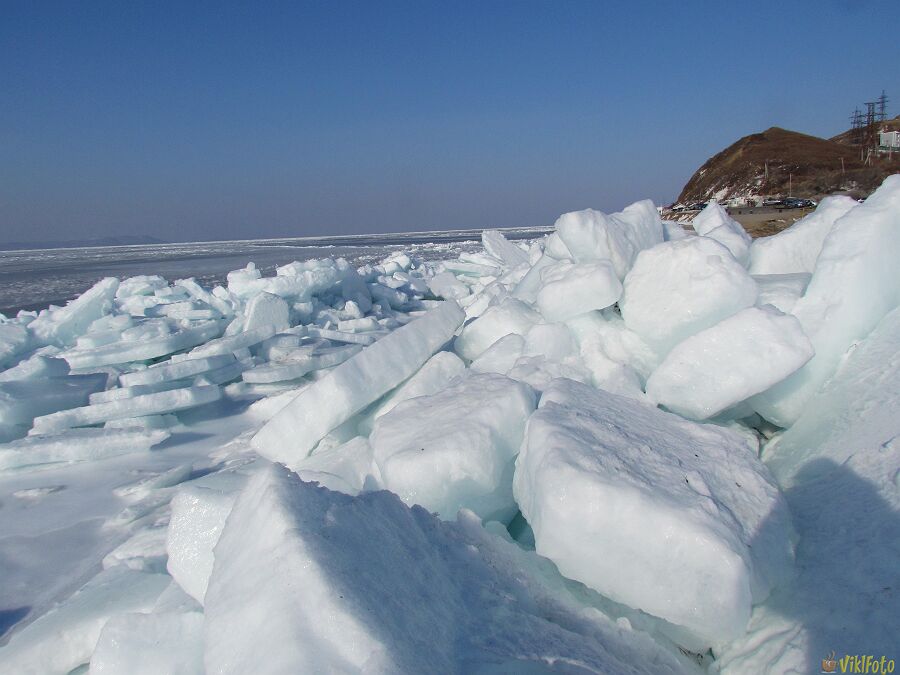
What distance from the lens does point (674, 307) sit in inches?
104

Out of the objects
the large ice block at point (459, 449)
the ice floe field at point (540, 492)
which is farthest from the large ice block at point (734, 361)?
the large ice block at point (459, 449)

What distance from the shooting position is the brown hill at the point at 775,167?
32.9 meters

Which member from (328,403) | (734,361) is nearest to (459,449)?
(328,403)

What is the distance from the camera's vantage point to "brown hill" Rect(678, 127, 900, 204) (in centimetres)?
3294

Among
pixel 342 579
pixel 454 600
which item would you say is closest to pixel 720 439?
pixel 454 600

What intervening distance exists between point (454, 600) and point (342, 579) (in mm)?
325

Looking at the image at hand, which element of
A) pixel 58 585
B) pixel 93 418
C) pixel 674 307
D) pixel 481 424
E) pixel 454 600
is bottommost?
pixel 58 585

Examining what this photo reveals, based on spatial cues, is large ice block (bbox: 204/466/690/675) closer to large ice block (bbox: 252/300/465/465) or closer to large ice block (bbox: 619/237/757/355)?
large ice block (bbox: 252/300/465/465)

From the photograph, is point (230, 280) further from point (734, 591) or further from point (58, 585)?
point (734, 591)

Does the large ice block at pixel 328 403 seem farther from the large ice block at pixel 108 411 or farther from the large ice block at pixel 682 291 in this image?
the large ice block at pixel 108 411

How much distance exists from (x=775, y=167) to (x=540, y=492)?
44.5m

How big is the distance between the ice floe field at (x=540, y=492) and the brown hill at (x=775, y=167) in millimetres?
29476

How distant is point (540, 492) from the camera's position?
153 cm

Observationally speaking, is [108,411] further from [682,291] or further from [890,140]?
[890,140]
